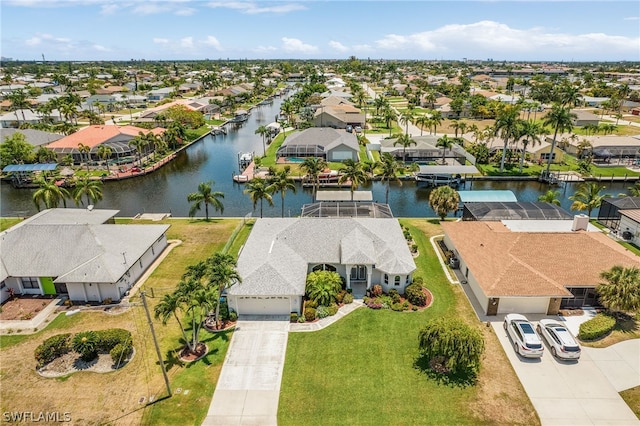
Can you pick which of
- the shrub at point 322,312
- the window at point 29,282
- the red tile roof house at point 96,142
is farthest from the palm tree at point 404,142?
the window at point 29,282

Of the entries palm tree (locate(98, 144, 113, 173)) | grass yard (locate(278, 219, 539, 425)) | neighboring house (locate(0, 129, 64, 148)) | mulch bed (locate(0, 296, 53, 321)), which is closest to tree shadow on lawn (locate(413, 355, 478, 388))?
grass yard (locate(278, 219, 539, 425))

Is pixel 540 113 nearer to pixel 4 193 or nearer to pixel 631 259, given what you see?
→ pixel 631 259

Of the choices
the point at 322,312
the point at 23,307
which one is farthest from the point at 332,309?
the point at 23,307

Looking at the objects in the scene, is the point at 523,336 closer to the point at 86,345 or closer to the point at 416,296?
the point at 416,296

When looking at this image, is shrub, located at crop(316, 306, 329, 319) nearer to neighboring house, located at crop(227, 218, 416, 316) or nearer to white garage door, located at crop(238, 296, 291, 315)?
neighboring house, located at crop(227, 218, 416, 316)

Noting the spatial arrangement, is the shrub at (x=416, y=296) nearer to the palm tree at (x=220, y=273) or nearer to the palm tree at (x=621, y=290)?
the palm tree at (x=621, y=290)
